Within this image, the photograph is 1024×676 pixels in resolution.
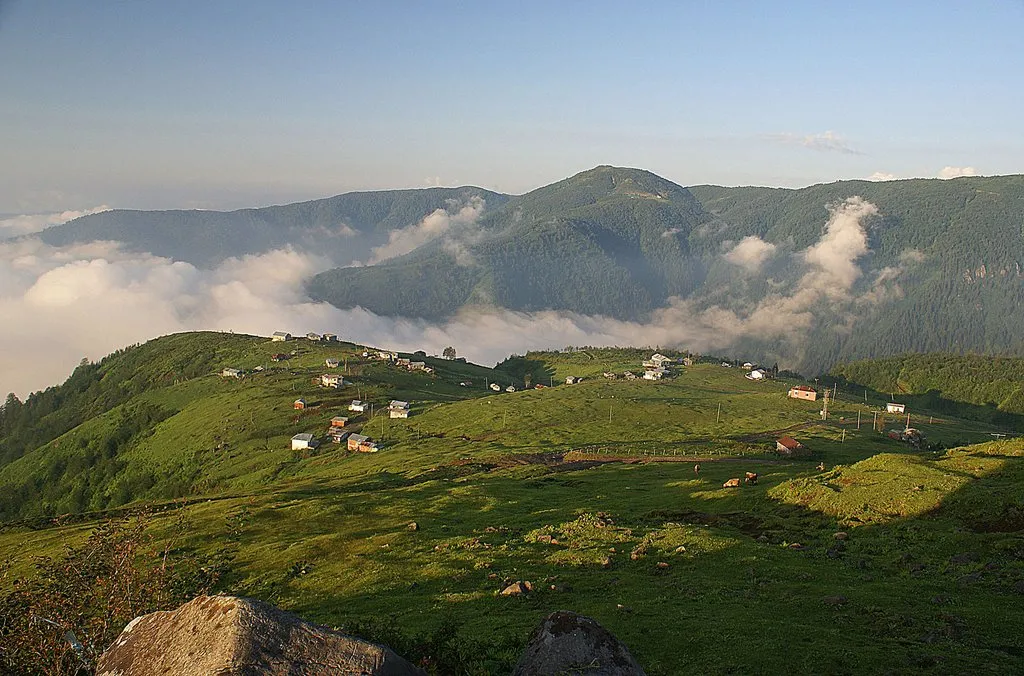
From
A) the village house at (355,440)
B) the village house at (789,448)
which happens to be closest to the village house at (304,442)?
the village house at (355,440)

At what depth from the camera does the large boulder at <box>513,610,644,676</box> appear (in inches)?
726

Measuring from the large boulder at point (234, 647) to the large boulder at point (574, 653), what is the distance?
369 cm

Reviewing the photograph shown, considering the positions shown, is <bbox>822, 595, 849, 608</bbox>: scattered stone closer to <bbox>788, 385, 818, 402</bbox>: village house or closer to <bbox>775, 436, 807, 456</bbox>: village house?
Answer: <bbox>775, 436, 807, 456</bbox>: village house

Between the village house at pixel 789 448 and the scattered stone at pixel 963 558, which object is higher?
the scattered stone at pixel 963 558

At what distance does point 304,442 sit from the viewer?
14625 cm

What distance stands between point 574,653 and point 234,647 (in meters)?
8.62

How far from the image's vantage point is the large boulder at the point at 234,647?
1581cm

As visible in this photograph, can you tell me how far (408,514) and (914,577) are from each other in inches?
1668

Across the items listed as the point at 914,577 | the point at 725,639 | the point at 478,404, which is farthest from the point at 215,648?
the point at 478,404

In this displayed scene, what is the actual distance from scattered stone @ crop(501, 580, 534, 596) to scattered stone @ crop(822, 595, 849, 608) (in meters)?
13.3

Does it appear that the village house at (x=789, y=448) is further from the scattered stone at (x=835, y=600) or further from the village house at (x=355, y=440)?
the scattered stone at (x=835, y=600)

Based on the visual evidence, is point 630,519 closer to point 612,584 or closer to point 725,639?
point 612,584

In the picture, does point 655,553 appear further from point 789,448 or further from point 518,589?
point 789,448

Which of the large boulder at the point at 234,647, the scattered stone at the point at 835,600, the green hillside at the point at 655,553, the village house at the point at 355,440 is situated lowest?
the village house at the point at 355,440
